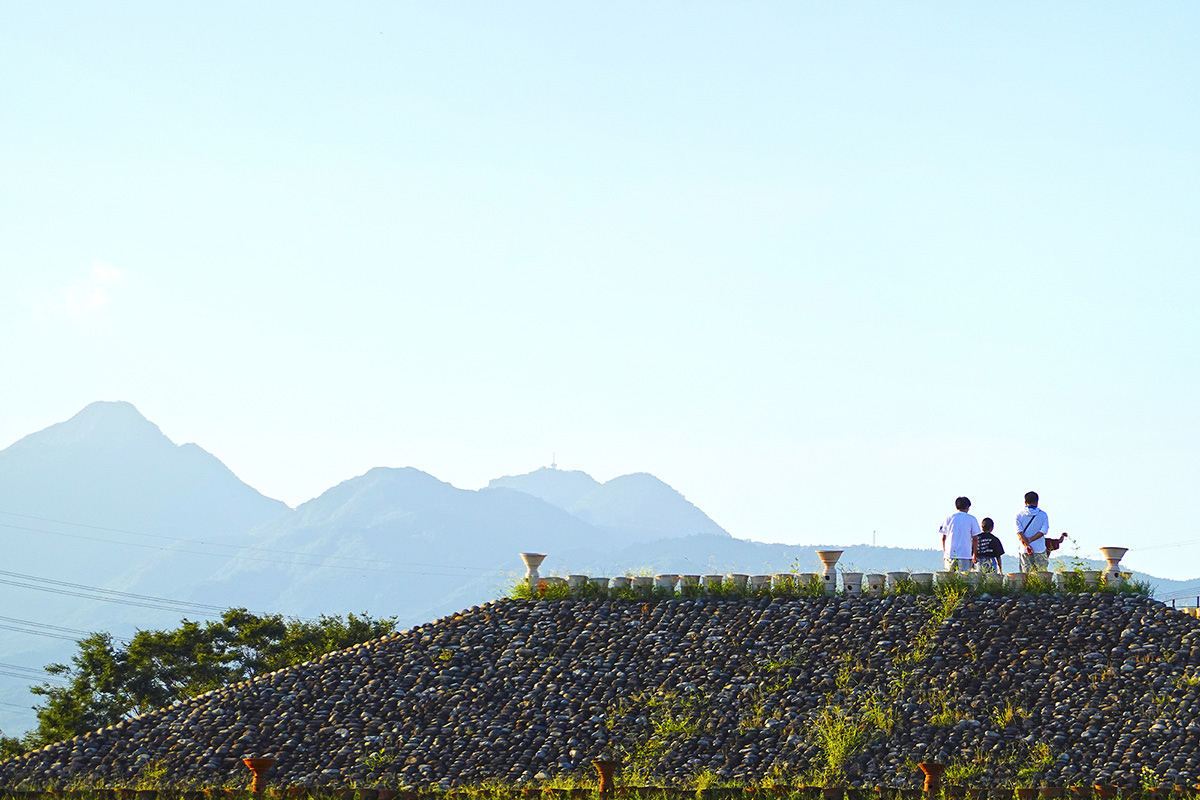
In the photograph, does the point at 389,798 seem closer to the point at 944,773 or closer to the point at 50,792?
the point at 50,792

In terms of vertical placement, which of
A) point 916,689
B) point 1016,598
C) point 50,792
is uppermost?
point 1016,598

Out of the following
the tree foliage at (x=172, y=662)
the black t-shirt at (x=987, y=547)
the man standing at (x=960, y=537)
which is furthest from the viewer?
the tree foliage at (x=172, y=662)

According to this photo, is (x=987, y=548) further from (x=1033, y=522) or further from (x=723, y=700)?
(x=723, y=700)

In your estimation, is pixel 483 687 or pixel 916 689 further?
pixel 483 687

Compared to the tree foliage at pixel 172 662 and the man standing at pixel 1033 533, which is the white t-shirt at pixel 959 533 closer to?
the man standing at pixel 1033 533

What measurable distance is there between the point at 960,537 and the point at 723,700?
5.69 m

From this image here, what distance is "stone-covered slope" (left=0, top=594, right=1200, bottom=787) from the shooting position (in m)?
17.6

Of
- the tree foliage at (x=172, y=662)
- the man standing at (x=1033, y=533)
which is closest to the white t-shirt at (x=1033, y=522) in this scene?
the man standing at (x=1033, y=533)

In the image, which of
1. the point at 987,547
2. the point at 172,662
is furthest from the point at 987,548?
the point at 172,662

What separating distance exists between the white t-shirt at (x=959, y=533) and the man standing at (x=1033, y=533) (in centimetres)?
83

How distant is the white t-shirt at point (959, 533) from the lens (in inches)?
853

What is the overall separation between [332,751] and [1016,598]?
12.2m

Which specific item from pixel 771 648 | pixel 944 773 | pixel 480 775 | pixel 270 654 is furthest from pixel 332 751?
pixel 270 654

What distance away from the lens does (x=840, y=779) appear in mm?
16828
